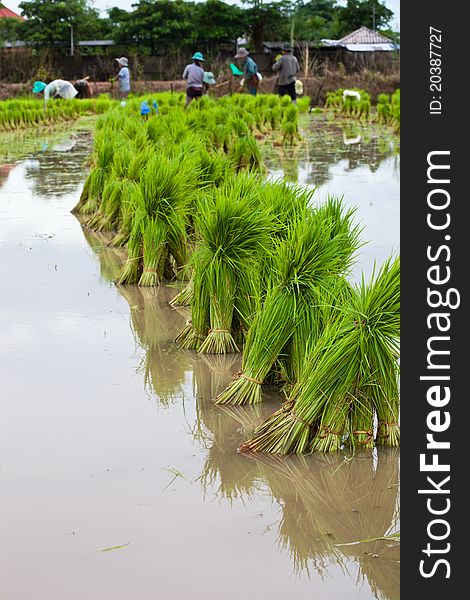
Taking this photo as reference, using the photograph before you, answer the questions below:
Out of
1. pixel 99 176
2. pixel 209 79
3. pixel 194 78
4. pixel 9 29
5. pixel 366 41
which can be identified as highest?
pixel 9 29

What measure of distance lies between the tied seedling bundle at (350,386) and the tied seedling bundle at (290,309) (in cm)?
30

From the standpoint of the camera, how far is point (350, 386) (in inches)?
130

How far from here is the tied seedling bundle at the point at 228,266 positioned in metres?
4.31

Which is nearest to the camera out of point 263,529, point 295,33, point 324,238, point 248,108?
point 263,529

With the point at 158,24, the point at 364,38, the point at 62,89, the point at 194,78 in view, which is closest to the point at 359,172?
the point at 194,78

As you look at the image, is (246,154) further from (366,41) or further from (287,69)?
(366,41)

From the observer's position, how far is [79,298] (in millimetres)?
5520

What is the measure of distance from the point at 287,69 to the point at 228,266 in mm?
14822

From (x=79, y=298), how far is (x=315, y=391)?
8.32 feet

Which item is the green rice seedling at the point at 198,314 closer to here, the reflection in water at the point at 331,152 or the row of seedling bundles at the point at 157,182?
the row of seedling bundles at the point at 157,182

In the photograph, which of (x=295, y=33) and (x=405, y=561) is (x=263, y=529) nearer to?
(x=405, y=561)

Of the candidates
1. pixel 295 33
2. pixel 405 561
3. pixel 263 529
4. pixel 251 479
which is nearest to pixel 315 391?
pixel 251 479

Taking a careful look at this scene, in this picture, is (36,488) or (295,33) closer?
(36,488)

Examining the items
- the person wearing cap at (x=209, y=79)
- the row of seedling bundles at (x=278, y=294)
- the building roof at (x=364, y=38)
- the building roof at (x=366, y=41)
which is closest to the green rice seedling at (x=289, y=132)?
the person wearing cap at (x=209, y=79)
